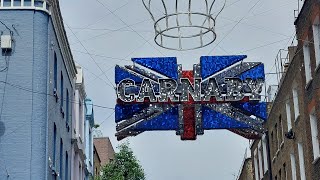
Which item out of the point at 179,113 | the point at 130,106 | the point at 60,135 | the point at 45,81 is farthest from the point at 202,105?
the point at 60,135

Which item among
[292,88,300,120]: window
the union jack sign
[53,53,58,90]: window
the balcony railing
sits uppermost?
the balcony railing

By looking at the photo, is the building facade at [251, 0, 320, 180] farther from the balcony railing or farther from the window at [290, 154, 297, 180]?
the balcony railing

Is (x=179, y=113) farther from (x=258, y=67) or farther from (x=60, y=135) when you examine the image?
(x=60, y=135)

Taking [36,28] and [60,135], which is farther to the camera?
[60,135]

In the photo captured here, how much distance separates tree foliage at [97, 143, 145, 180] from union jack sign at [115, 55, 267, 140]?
2186cm

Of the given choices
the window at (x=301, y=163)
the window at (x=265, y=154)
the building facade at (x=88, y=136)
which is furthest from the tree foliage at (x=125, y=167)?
the window at (x=301, y=163)

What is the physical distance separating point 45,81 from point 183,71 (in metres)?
6.29

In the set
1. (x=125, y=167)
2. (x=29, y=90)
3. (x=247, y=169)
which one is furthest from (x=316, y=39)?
(x=247, y=169)

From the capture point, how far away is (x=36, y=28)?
98.3ft

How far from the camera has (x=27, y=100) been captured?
2919 centimetres

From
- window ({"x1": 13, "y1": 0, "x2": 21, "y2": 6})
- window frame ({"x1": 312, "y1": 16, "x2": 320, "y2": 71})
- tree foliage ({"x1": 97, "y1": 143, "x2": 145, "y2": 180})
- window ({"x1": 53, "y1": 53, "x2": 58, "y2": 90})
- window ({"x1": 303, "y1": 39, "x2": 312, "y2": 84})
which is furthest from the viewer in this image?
tree foliage ({"x1": 97, "y1": 143, "x2": 145, "y2": 180})

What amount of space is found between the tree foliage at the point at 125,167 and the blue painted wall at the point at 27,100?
1763cm

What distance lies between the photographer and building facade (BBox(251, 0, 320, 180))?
3225 centimetres

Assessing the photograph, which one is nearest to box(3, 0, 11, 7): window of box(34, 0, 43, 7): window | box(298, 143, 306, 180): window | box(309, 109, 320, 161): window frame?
box(34, 0, 43, 7): window
